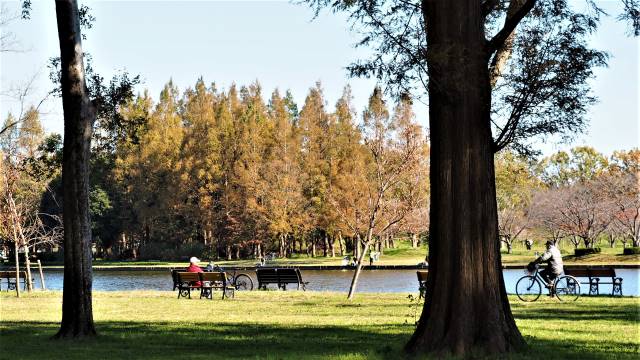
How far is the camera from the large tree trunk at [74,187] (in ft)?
40.7

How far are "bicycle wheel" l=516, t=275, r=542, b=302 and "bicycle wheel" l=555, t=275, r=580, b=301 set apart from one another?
20.0 inches

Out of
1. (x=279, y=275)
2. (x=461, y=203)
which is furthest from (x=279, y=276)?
(x=461, y=203)

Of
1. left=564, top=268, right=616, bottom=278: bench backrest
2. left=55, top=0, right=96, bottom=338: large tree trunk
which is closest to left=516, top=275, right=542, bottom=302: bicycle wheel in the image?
left=564, top=268, right=616, bottom=278: bench backrest

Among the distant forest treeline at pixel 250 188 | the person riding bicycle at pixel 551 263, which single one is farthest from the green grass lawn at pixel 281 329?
the distant forest treeline at pixel 250 188

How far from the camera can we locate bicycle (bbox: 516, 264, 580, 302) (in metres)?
20.5

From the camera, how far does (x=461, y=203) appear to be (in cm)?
1016

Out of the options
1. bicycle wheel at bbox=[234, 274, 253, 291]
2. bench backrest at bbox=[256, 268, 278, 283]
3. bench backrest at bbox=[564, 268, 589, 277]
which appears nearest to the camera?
bench backrest at bbox=[564, 268, 589, 277]

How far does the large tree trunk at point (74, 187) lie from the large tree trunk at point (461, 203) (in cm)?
498

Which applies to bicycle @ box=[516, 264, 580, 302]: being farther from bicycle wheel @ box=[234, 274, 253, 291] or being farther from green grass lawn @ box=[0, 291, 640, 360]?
bicycle wheel @ box=[234, 274, 253, 291]

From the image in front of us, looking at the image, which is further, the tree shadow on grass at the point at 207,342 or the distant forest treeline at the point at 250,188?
the distant forest treeline at the point at 250,188

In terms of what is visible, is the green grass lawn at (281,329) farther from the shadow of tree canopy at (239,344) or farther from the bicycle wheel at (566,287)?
the bicycle wheel at (566,287)

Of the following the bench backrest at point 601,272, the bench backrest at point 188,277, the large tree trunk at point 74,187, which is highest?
the large tree trunk at point 74,187

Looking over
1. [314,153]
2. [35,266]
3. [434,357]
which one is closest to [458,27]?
[434,357]

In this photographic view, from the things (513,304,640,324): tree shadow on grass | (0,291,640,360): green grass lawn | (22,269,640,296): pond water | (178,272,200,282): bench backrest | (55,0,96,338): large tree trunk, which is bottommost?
(22,269,640,296): pond water
